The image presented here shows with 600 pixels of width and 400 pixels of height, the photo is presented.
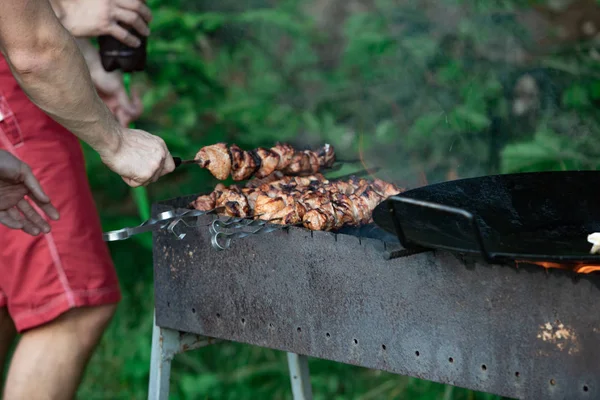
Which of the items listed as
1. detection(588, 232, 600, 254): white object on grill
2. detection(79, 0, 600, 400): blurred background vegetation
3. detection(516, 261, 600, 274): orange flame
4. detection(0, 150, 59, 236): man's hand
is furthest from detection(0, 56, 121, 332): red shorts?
detection(588, 232, 600, 254): white object on grill

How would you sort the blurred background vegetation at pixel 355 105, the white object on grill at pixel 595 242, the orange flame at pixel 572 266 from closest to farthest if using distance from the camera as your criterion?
the orange flame at pixel 572 266 → the white object on grill at pixel 595 242 → the blurred background vegetation at pixel 355 105

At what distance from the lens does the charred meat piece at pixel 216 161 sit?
274 cm

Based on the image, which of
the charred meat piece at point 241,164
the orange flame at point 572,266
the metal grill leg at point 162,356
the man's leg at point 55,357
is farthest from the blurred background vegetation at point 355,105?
the orange flame at point 572,266

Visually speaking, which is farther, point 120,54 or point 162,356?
point 120,54

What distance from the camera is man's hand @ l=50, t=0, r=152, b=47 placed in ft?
9.93

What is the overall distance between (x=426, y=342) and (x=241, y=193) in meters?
0.89

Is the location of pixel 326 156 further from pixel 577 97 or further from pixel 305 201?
pixel 577 97

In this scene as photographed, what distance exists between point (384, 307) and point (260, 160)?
2.97 ft

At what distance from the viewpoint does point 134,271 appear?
484 cm

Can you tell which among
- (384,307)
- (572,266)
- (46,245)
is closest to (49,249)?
(46,245)

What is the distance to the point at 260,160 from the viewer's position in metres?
2.87

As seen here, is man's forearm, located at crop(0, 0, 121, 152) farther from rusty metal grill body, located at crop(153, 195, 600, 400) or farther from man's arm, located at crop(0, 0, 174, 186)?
rusty metal grill body, located at crop(153, 195, 600, 400)

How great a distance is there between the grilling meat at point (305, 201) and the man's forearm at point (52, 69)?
0.44 m

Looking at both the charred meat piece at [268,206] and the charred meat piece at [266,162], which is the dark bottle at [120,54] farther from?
the charred meat piece at [268,206]
